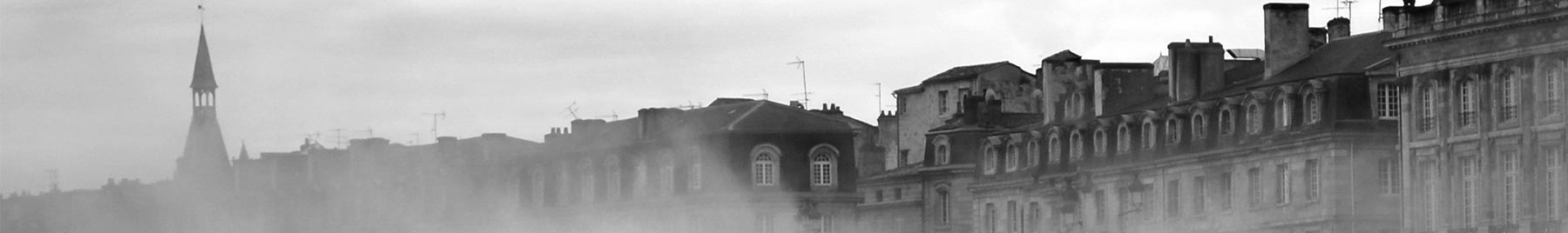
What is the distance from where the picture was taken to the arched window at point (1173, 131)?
13425 cm

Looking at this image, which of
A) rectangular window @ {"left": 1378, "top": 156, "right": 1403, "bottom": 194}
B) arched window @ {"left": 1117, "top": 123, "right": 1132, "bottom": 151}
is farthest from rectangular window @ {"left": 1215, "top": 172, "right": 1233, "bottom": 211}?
rectangular window @ {"left": 1378, "top": 156, "right": 1403, "bottom": 194}

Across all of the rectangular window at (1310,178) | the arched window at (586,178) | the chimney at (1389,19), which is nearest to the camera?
the rectangular window at (1310,178)

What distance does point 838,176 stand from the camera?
172875 millimetres

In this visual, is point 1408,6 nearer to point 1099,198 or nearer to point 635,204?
point 1099,198

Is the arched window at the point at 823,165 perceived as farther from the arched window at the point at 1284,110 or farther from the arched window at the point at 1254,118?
the arched window at the point at 1284,110

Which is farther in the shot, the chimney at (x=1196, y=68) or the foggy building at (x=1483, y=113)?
the chimney at (x=1196, y=68)

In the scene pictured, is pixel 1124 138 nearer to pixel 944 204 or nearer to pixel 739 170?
pixel 944 204

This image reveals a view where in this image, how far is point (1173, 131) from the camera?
5305 inches

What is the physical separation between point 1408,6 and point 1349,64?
10.4m

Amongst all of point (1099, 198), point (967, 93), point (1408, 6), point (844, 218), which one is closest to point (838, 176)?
point (844, 218)

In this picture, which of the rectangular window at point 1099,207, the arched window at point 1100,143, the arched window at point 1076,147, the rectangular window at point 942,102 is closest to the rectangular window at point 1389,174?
the arched window at point 1100,143

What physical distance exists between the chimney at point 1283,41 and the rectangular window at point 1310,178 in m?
7.56

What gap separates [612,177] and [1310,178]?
6055cm

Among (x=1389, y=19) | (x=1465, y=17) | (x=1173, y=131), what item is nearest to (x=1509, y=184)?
(x=1465, y=17)
